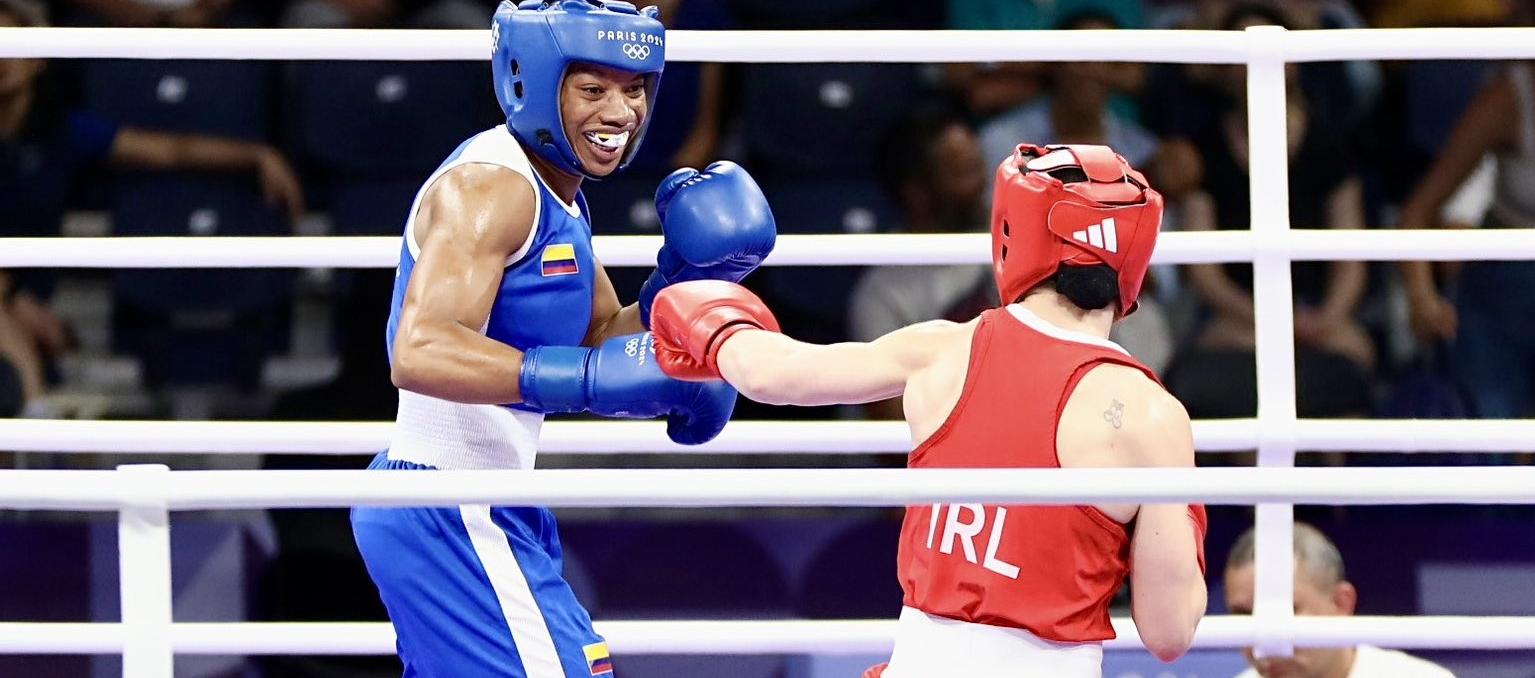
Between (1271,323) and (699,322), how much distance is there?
0.99m

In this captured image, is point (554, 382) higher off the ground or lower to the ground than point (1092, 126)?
lower

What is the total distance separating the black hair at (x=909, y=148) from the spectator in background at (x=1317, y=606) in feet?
4.25

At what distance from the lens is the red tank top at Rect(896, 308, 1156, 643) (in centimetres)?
216

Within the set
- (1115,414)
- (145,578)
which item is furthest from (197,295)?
(1115,414)

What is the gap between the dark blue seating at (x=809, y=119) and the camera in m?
4.61

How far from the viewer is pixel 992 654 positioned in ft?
7.20

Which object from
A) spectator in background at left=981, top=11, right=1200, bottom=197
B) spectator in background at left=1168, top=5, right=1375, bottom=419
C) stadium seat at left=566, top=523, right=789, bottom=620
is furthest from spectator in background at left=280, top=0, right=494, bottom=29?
spectator in background at left=1168, top=5, right=1375, bottom=419

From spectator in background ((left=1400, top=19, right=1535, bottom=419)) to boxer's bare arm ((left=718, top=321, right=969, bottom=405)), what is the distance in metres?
2.61

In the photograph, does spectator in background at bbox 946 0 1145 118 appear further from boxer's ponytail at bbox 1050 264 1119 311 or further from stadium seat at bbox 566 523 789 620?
boxer's ponytail at bbox 1050 264 1119 311

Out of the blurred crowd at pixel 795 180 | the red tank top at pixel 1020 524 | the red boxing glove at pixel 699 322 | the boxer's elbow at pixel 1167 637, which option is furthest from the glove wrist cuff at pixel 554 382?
the blurred crowd at pixel 795 180

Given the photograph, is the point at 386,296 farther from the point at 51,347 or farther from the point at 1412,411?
the point at 1412,411

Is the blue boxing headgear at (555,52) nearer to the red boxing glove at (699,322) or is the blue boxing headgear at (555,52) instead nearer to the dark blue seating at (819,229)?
the red boxing glove at (699,322)

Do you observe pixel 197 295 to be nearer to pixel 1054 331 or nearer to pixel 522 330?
pixel 522 330

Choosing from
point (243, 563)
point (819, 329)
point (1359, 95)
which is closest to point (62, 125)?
point (243, 563)
